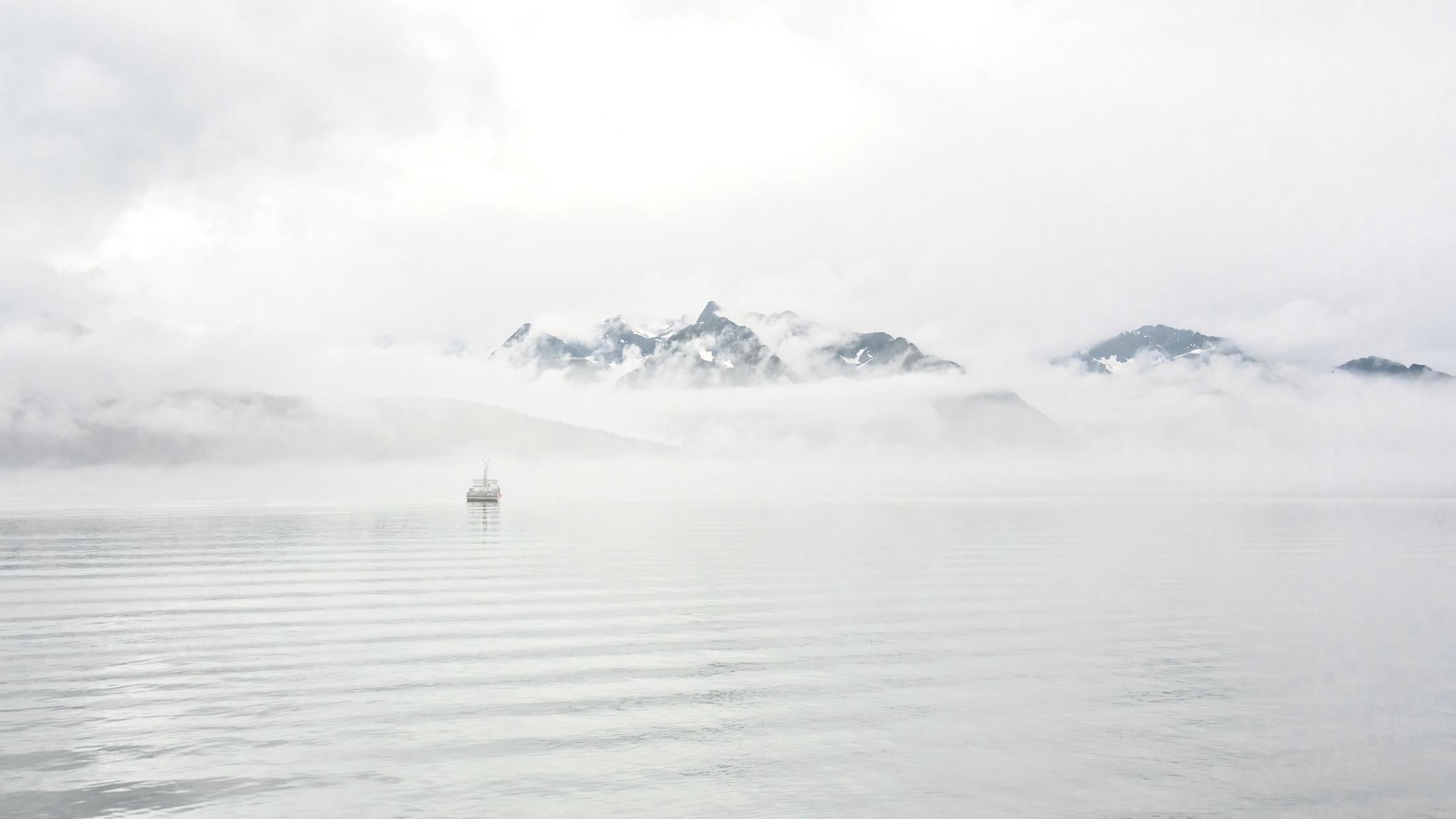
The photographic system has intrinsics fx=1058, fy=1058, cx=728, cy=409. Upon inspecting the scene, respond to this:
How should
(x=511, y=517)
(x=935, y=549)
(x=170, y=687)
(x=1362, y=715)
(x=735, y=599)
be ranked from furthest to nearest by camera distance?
(x=511, y=517), (x=935, y=549), (x=735, y=599), (x=170, y=687), (x=1362, y=715)

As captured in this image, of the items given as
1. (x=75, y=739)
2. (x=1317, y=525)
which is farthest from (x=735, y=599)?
(x=1317, y=525)

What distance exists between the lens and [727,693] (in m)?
36.8

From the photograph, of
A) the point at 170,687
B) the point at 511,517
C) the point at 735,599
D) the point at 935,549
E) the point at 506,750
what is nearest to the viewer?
the point at 506,750

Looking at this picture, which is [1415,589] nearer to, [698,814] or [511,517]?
[698,814]

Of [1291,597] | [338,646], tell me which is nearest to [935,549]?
[1291,597]

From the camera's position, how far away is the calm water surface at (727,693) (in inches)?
1017

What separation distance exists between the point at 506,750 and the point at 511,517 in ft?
525

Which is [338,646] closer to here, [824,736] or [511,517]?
[824,736]

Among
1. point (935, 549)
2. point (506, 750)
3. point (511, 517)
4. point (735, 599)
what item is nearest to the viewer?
point (506, 750)

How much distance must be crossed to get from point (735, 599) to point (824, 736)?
3330 cm

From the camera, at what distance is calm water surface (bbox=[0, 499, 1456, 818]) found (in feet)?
84.7

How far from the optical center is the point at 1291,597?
6675cm

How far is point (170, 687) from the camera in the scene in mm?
37938

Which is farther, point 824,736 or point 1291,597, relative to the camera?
point 1291,597
